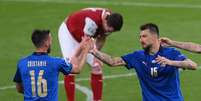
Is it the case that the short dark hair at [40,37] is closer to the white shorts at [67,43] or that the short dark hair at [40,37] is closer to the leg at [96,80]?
the white shorts at [67,43]

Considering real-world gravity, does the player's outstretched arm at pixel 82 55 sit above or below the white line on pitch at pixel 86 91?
above

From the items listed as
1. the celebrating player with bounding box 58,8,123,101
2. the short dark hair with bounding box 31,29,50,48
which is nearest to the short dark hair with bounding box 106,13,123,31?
the celebrating player with bounding box 58,8,123,101

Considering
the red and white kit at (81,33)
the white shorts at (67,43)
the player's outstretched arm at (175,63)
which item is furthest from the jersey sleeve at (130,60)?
the white shorts at (67,43)

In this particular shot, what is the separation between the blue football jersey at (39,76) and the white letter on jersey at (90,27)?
2.60 m

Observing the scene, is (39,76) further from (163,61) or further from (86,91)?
(86,91)

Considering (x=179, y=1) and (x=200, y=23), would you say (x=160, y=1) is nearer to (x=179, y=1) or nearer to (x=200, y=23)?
(x=179, y=1)

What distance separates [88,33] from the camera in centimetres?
1180

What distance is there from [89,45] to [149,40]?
2.64 ft

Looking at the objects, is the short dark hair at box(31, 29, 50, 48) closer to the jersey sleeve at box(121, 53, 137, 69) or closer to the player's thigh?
the jersey sleeve at box(121, 53, 137, 69)

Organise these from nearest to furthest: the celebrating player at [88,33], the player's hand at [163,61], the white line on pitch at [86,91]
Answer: the player's hand at [163,61], the celebrating player at [88,33], the white line on pitch at [86,91]

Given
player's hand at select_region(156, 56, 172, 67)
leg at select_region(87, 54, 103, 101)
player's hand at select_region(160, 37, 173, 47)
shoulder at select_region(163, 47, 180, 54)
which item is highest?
player's hand at select_region(160, 37, 173, 47)

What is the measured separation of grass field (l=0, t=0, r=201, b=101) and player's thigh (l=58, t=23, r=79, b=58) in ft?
4.13

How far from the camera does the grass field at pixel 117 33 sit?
45.0ft

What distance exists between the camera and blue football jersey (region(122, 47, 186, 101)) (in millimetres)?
9625
